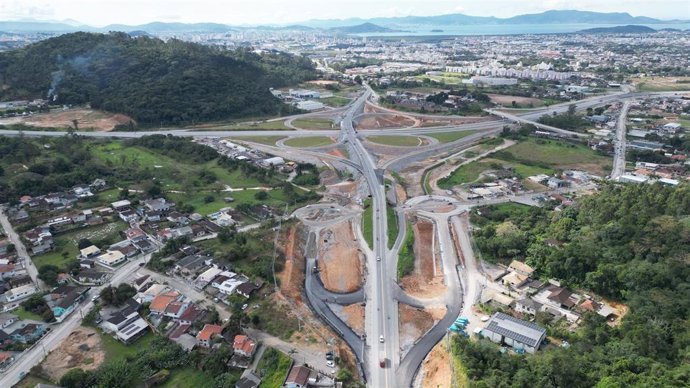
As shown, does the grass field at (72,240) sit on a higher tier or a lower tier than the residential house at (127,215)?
lower

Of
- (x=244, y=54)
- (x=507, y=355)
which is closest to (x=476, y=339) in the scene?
(x=507, y=355)

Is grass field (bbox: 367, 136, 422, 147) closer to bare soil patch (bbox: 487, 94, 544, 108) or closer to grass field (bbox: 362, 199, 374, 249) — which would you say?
grass field (bbox: 362, 199, 374, 249)

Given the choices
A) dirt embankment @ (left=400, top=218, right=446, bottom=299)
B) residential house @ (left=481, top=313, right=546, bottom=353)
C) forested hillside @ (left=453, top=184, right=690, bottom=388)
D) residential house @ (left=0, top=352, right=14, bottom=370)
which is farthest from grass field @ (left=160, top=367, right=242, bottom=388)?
residential house @ (left=481, top=313, right=546, bottom=353)

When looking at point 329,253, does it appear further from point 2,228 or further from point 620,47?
point 620,47

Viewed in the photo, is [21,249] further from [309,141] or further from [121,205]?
[309,141]

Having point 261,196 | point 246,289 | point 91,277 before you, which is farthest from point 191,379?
point 261,196

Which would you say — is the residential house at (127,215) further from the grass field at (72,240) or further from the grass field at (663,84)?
the grass field at (663,84)

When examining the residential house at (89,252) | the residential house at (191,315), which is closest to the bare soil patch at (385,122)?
the residential house at (89,252)
